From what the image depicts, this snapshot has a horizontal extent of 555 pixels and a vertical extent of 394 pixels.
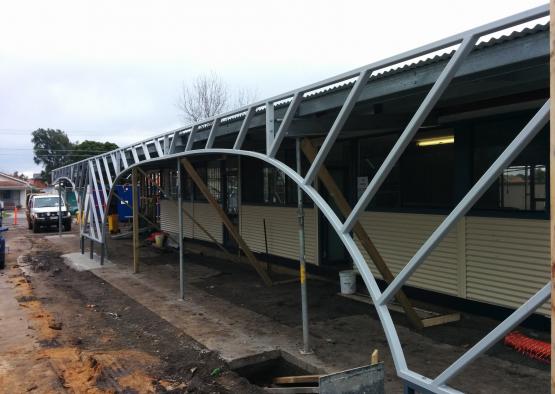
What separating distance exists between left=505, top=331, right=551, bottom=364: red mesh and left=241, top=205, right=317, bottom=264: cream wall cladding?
454 cm

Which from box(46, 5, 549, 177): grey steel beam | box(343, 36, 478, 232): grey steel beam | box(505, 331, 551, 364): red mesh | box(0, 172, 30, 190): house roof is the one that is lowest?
box(505, 331, 551, 364): red mesh

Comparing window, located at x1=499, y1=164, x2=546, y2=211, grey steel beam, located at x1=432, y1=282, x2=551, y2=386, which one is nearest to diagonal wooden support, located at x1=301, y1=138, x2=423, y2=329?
window, located at x1=499, y1=164, x2=546, y2=211

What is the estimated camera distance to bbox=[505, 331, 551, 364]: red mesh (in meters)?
5.02

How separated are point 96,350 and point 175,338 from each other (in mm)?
981

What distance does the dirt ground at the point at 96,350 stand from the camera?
5008 mm

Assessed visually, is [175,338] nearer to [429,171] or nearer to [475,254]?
[475,254]

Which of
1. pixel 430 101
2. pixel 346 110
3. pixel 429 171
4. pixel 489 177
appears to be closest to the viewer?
pixel 489 177

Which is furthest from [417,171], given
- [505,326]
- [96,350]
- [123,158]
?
[123,158]

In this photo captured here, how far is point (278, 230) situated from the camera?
1074 cm

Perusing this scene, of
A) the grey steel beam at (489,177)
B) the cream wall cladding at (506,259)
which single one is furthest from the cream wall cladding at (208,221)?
the grey steel beam at (489,177)

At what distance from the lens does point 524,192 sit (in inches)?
236

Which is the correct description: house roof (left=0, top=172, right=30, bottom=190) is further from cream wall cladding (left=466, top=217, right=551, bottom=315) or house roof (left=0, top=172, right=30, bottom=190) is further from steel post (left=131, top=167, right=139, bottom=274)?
cream wall cladding (left=466, top=217, right=551, bottom=315)

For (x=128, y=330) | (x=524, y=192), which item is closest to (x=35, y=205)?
(x=128, y=330)

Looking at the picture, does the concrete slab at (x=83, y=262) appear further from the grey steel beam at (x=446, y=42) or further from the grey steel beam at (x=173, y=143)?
the grey steel beam at (x=446, y=42)
